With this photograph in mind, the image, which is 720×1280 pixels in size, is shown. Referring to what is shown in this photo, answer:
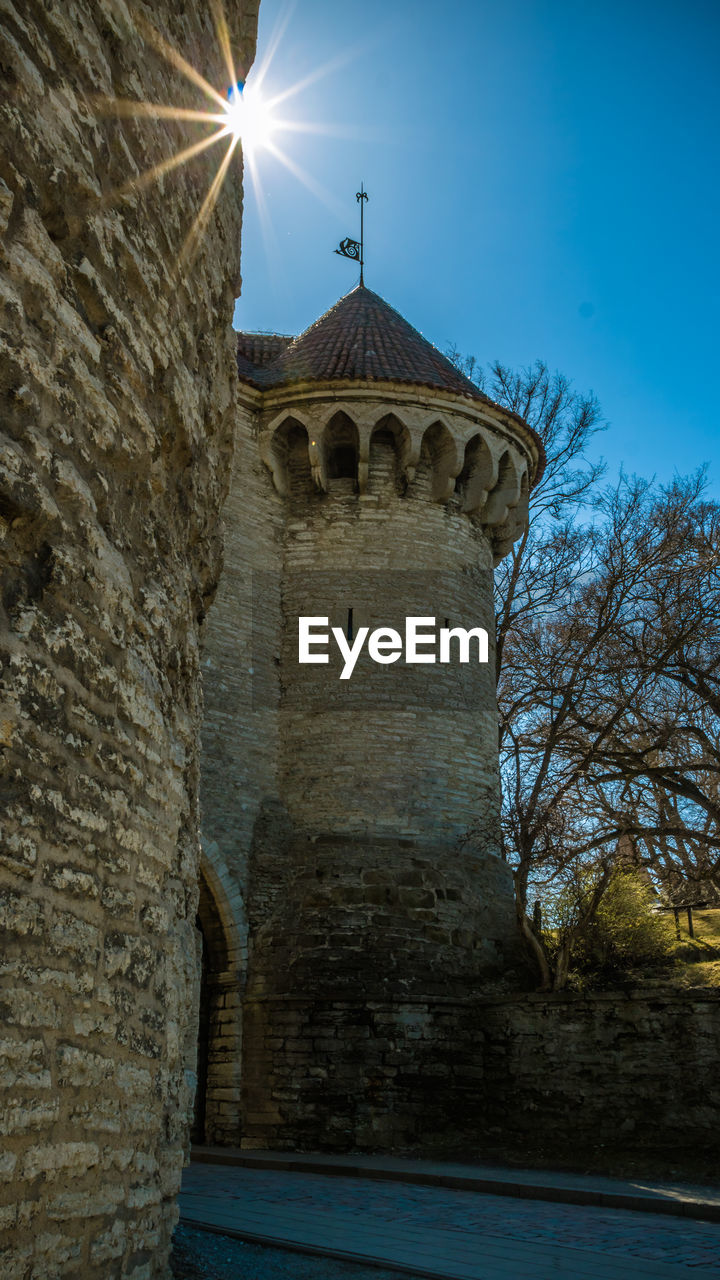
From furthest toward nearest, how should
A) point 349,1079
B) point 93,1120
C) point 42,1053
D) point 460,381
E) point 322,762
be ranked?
1. point 460,381
2. point 322,762
3. point 349,1079
4. point 93,1120
5. point 42,1053

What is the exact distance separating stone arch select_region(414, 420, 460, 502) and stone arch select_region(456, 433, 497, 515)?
0.94 feet

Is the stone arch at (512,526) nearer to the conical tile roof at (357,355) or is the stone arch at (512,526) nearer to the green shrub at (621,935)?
the conical tile roof at (357,355)

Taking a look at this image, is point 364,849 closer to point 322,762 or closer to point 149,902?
point 322,762

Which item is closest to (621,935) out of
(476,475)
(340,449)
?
(476,475)

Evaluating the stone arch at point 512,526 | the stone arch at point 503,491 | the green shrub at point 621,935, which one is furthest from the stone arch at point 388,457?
the green shrub at point 621,935

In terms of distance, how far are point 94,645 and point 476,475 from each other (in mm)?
12904

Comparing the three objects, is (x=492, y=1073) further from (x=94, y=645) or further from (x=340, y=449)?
(x=94, y=645)

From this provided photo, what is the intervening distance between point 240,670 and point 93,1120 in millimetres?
10878

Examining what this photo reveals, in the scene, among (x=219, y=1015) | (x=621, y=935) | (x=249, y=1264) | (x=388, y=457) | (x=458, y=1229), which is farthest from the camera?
(x=388, y=457)

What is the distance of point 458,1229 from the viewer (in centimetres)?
668

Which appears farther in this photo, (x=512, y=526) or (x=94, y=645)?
(x=512, y=526)

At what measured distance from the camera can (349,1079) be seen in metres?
11.7

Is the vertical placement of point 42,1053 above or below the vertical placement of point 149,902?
below

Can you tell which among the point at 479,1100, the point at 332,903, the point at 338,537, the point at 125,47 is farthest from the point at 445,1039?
the point at 125,47
